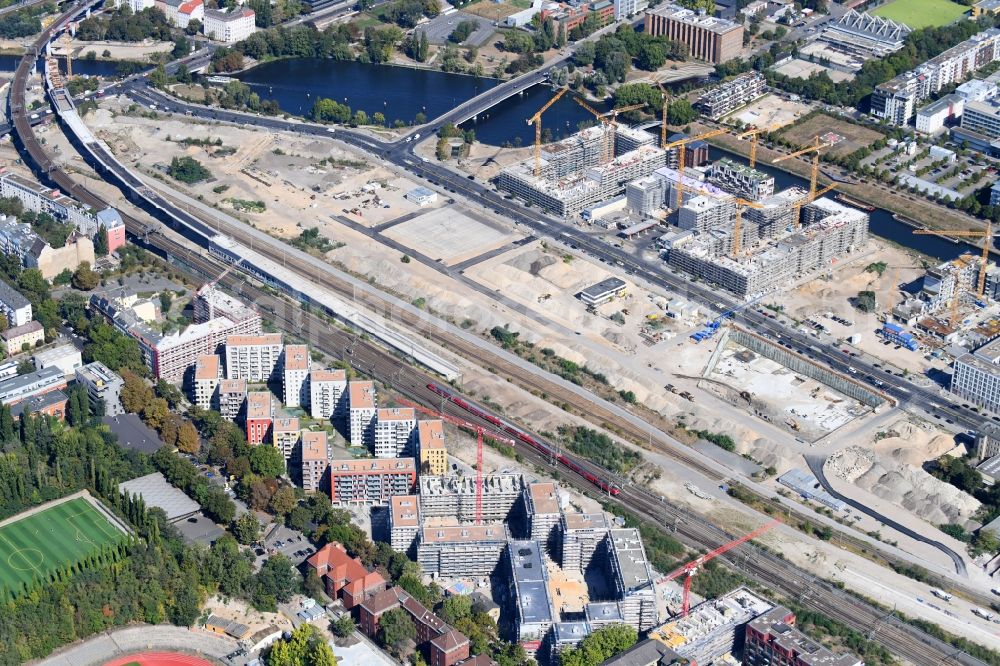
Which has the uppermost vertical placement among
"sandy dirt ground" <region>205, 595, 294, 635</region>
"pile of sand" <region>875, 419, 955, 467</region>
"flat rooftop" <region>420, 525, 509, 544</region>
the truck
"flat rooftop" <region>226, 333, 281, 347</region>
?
"flat rooftop" <region>226, 333, 281, 347</region>

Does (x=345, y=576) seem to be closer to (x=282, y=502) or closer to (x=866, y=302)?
(x=282, y=502)

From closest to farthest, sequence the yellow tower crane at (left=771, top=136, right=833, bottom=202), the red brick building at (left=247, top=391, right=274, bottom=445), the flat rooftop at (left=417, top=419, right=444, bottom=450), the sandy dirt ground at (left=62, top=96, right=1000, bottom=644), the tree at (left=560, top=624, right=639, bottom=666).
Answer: the tree at (left=560, top=624, right=639, bottom=666) → the flat rooftop at (left=417, top=419, right=444, bottom=450) → the red brick building at (left=247, top=391, right=274, bottom=445) → the sandy dirt ground at (left=62, top=96, right=1000, bottom=644) → the yellow tower crane at (left=771, top=136, right=833, bottom=202)

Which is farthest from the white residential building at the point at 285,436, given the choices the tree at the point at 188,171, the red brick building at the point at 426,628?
the tree at the point at 188,171

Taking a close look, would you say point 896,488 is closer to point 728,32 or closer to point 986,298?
point 986,298

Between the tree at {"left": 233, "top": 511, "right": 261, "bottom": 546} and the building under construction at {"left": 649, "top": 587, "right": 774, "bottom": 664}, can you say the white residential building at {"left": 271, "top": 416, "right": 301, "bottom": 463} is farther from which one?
the building under construction at {"left": 649, "top": 587, "right": 774, "bottom": 664}

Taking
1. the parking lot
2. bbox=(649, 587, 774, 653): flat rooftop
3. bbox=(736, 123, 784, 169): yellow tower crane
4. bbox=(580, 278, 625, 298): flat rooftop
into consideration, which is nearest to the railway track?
bbox=(649, 587, 774, 653): flat rooftop

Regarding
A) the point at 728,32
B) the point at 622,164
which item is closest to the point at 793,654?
the point at 622,164

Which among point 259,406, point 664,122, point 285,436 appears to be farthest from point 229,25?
point 285,436
